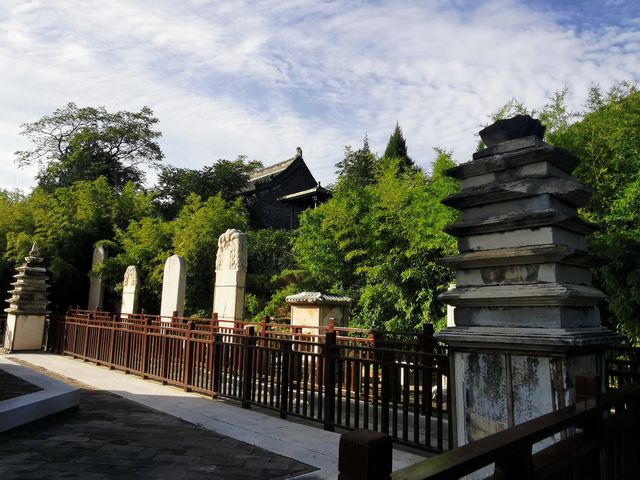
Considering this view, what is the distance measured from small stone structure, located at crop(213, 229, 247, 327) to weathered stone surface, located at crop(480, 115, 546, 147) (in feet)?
29.1

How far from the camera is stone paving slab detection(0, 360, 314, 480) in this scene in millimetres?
4023

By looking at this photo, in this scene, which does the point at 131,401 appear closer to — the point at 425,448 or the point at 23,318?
the point at 425,448

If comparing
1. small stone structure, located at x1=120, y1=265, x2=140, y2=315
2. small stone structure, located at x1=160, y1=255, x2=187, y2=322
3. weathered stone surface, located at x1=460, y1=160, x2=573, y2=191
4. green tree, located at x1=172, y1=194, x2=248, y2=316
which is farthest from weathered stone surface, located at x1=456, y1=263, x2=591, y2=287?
small stone structure, located at x1=120, y1=265, x2=140, y2=315

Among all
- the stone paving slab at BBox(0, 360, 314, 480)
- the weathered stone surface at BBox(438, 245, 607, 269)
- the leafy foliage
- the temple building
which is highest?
the temple building

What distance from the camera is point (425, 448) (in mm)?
4344

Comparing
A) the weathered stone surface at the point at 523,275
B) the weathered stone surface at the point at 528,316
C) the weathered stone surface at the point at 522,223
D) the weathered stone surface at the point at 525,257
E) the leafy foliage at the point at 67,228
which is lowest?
the weathered stone surface at the point at 528,316

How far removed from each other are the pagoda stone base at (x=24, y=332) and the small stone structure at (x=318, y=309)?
8.65 metres

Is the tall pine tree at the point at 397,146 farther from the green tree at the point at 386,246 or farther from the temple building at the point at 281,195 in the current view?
the green tree at the point at 386,246

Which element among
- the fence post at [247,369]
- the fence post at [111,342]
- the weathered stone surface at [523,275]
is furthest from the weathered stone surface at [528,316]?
the fence post at [111,342]

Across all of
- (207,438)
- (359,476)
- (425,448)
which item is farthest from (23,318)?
(359,476)

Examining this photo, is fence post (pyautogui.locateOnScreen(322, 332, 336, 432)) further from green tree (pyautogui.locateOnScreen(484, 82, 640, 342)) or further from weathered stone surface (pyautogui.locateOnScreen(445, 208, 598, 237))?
green tree (pyautogui.locateOnScreen(484, 82, 640, 342))

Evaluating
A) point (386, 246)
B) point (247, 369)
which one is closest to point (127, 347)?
point (247, 369)

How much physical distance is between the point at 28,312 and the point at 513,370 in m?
14.8

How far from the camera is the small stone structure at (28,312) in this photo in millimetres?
13844
